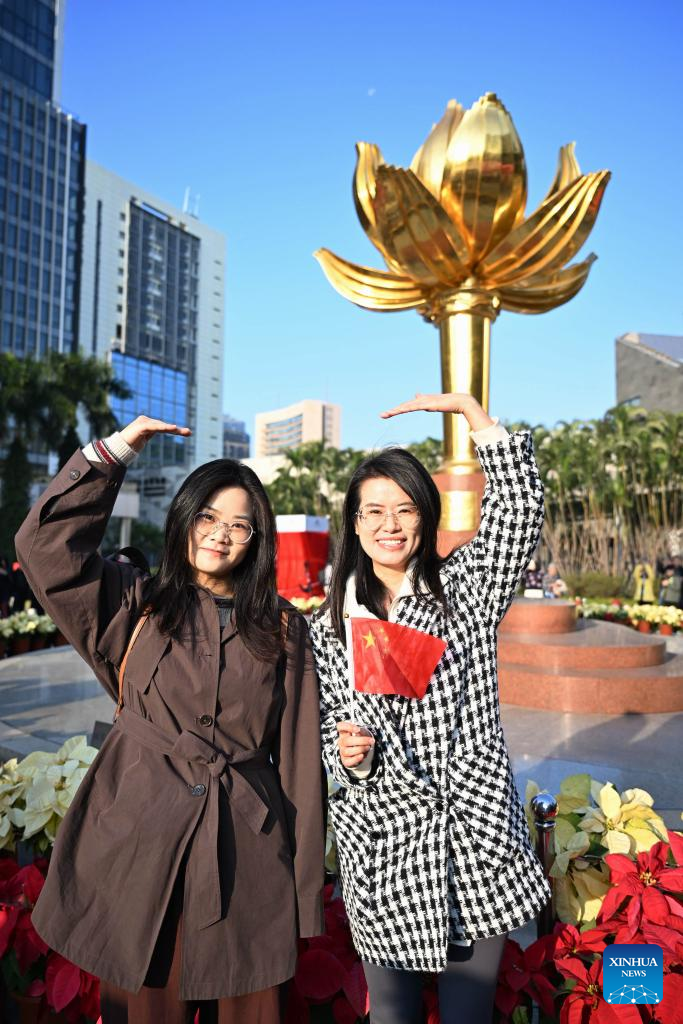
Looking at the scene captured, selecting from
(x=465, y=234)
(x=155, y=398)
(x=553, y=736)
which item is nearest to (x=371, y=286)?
(x=465, y=234)

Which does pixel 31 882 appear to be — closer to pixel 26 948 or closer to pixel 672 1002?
pixel 26 948

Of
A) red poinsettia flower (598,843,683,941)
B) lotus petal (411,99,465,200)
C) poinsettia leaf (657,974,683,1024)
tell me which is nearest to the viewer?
poinsettia leaf (657,974,683,1024)

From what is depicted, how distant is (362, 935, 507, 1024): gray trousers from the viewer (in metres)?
1.43

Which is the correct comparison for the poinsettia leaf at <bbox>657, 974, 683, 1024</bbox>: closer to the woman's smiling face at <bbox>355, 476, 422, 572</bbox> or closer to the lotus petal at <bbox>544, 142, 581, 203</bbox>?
the woman's smiling face at <bbox>355, 476, 422, 572</bbox>

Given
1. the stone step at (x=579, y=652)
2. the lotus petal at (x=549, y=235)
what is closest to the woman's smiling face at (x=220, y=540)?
the stone step at (x=579, y=652)

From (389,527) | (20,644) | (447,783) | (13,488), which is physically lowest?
(20,644)

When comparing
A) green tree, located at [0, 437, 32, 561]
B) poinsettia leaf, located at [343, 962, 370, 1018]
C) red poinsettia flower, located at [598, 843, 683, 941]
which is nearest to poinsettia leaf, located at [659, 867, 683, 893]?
red poinsettia flower, located at [598, 843, 683, 941]

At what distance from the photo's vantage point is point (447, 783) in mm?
1509

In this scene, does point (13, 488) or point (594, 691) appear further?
point (13, 488)

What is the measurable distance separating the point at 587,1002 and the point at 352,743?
857 millimetres

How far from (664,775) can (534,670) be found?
1.82m

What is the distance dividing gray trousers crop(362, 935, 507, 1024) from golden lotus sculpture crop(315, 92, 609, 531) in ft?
17.1

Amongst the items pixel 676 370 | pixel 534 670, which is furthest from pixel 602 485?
pixel 534 670

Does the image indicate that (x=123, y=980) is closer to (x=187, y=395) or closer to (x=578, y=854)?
(x=578, y=854)
